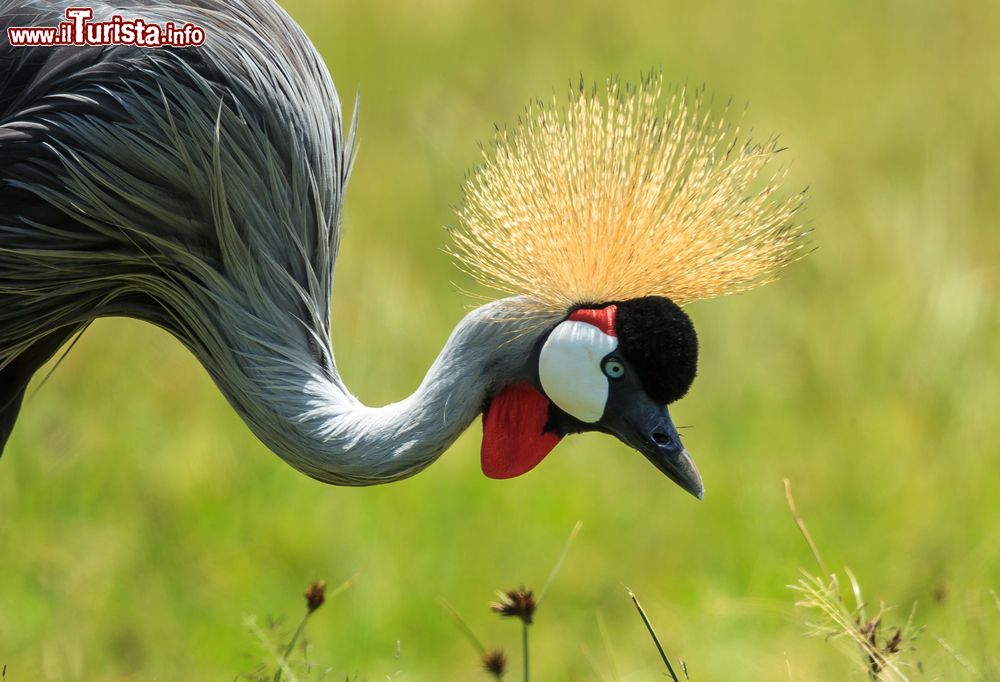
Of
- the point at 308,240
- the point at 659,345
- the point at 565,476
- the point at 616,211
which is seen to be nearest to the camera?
the point at 659,345

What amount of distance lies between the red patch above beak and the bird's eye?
119 mm

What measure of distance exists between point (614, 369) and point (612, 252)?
0.18 meters

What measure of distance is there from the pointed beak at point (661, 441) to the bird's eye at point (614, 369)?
2.3 inches

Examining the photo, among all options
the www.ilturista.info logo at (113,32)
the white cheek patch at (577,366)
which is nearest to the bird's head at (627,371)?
the white cheek patch at (577,366)

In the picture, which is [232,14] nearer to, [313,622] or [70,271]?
[70,271]

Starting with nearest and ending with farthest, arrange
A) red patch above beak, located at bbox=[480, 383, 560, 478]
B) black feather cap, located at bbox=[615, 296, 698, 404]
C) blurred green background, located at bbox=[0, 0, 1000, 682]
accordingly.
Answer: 1. black feather cap, located at bbox=[615, 296, 698, 404]
2. red patch above beak, located at bbox=[480, 383, 560, 478]
3. blurred green background, located at bbox=[0, 0, 1000, 682]

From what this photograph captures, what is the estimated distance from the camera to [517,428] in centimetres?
231

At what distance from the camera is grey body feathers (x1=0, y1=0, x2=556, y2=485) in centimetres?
221

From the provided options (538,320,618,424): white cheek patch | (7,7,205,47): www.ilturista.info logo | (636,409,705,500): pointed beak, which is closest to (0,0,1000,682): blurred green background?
(636,409,705,500): pointed beak

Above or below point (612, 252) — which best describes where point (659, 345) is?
below

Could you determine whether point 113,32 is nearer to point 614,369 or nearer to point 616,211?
point 616,211

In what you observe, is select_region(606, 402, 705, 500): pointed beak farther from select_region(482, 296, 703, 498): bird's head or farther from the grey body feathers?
the grey body feathers

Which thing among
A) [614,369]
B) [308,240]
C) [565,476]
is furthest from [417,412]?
[565,476]

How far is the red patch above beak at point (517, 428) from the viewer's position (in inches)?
89.5
